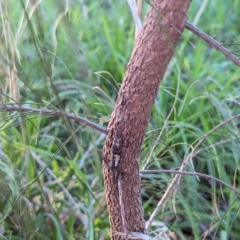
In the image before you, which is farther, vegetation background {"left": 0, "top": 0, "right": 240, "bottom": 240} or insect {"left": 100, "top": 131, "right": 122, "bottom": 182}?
vegetation background {"left": 0, "top": 0, "right": 240, "bottom": 240}

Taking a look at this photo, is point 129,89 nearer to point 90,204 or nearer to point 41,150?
point 90,204

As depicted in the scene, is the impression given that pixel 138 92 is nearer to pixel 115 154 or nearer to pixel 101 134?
pixel 115 154

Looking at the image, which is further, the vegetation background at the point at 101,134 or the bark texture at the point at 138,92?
the vegetation background at the point at 101,134

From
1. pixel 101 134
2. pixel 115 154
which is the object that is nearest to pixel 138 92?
pixel 115 154

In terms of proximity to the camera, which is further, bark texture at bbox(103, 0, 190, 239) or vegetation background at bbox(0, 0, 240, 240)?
vegetation background at bbox(0, 0, 240, 240)

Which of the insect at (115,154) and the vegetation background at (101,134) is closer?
the insect at (115,154)
